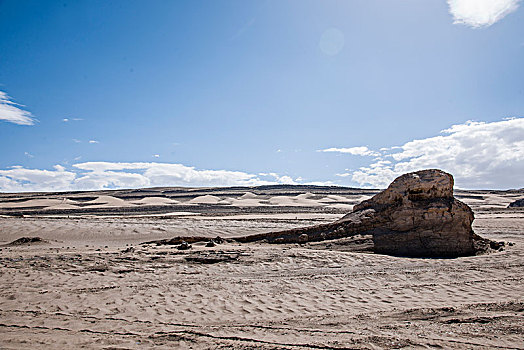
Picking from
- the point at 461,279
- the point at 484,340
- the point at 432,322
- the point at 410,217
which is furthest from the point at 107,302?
the point at 410,217

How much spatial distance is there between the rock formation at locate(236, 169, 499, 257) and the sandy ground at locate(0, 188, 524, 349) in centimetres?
72

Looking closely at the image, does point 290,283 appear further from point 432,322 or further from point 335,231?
point 335,231

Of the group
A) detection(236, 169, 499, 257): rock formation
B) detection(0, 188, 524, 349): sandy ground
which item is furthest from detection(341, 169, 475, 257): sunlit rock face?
detection(0, 188, 524, 349): sandy ground

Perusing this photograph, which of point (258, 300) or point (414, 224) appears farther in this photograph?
point (414, 224)

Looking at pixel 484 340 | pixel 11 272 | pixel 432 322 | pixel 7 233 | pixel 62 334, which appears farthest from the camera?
pixel 7 233

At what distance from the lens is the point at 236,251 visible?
29.2 ft

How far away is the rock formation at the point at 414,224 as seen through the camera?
29.5ft

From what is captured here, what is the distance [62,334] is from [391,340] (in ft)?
12.5

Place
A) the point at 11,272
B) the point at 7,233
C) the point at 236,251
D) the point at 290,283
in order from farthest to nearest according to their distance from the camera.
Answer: the point at 7,233
the point at 236,251
the point at 11,272
the point at 290,283

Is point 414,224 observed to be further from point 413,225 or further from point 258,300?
point 258,300

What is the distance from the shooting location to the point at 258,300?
17.4 feet

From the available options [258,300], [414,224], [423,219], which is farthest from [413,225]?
[258,300]

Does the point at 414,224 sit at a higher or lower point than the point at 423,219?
lower

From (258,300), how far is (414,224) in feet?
19.5
